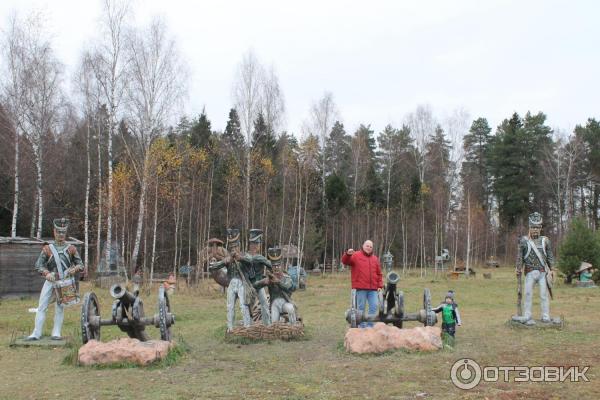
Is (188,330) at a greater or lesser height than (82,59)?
lesser

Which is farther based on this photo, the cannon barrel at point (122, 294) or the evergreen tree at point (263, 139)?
the evergreen tree at point (263, 139)

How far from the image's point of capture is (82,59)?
27312 mm

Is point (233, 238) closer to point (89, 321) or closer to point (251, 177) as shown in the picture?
point (89, 321)

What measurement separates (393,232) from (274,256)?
31.2 m

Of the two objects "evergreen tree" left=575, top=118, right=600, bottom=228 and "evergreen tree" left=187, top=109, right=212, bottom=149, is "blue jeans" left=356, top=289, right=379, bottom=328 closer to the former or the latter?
"evergreen tree" left=187, top=109, right=212, bottom=149

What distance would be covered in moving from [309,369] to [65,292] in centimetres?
495

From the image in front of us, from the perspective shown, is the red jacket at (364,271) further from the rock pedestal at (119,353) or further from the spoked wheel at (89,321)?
the spoked wheel at (89,321)

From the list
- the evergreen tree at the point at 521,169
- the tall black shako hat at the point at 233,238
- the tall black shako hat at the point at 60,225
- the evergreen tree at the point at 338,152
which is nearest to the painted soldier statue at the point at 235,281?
the tall black shako hat at the point at 233,238

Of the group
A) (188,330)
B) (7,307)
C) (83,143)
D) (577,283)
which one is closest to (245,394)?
(188,330)

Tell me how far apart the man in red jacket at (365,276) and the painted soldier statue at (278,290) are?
1.19m

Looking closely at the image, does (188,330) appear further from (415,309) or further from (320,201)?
(320,201)

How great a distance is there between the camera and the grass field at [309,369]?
6297mm

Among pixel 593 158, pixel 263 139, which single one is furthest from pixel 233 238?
pixel 593 158

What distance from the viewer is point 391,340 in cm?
843
